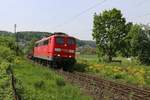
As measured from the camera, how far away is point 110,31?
79188 millimetres

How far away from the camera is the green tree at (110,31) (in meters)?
78.1

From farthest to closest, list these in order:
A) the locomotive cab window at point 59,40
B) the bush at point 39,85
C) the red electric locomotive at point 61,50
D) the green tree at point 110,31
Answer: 1. the green tree at point 110,31
2. the locomotive cab window at point 59,40
3. the red electric locomotive at point 61,50
4. the bush at point 39,85

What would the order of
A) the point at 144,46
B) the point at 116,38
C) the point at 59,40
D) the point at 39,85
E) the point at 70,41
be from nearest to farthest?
A: the point at 39,85 → the point at 59,40 → the point at 70,41 → the point at 116,38 → the point at 144,46

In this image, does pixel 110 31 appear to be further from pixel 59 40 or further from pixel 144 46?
pixel 59 40

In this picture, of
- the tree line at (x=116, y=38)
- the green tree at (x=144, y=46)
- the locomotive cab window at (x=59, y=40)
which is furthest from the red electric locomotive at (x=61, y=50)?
the green tree at (x=144, y=46)

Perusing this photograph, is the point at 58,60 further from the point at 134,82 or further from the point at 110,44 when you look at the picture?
the point at 110,44

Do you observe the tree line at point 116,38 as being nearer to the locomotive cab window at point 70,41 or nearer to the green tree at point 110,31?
the green tree at point 110,31

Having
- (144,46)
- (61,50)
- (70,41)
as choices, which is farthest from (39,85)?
(144,46)

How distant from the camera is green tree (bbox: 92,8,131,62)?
78.1 meters

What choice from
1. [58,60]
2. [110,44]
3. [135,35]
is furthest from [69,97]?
[135,35]

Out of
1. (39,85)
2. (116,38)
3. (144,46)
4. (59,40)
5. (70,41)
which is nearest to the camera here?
(39,85)

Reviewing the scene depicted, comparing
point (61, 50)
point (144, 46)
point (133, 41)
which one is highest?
point (133, 41)

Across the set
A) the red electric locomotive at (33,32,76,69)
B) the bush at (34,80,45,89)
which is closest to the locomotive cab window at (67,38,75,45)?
the red electric locomotive at (33,32,76,69)

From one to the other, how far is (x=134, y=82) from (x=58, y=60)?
9.31 meters
